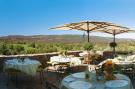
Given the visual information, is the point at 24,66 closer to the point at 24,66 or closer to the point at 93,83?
the point at 24,66

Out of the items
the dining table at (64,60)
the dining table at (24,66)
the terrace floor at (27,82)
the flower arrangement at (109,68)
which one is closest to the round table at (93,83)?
the flower arrangement at (109,68)

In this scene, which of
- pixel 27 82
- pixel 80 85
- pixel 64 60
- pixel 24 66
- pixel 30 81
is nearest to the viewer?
pixel 80 85

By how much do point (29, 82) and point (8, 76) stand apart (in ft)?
4.33

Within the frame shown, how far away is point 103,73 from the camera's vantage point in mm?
6000

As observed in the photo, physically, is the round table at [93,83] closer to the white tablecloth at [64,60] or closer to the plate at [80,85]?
the plate at [80,85]

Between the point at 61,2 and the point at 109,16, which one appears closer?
→ the point at 61,2

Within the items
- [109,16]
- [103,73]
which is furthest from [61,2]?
[103,73]

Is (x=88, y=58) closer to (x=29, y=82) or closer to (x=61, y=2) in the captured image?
(x=29, y=82)

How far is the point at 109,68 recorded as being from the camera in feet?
18.6

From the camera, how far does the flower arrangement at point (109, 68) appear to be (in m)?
5.67

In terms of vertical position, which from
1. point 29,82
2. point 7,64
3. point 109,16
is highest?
point 109,16

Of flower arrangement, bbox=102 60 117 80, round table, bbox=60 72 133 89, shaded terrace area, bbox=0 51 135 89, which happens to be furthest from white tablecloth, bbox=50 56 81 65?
flower arrangement, bbox=102 60 117 80

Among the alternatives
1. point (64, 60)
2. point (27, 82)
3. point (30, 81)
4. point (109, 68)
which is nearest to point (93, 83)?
point (109, 68)

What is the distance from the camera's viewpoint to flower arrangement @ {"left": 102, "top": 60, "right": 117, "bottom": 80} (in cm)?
567
